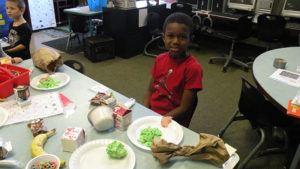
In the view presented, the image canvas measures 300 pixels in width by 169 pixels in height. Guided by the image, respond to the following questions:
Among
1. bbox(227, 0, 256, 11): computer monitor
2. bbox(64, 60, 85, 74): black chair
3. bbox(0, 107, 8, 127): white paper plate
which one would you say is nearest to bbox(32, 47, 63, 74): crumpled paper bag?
bbox(64, 60, 85, 74): black chair

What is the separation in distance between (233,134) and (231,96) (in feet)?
2.57

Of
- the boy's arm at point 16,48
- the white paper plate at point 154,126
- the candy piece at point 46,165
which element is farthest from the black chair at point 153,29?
the candy piece at point 46,165

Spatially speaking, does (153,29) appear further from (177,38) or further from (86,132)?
(86,132)

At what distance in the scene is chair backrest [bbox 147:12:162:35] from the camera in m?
3.86

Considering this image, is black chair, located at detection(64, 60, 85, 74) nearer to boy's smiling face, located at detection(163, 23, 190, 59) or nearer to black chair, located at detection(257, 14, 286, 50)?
boy's smiling face, located at detection(163, 23, 190, 59)

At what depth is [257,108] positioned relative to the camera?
1.47 metres

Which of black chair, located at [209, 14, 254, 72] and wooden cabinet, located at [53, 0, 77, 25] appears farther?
wooden cabinet, located at [53, 0, 77, 25]

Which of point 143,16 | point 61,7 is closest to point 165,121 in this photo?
point 143,16

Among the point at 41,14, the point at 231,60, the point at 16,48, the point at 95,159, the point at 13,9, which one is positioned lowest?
the point at 231,60

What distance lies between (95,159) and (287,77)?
1.44 m

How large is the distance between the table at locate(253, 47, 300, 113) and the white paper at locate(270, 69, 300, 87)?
4 cm

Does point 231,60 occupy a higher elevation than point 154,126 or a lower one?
lower

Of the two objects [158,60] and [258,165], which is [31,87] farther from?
[258,165]

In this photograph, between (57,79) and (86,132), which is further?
(57,79)
